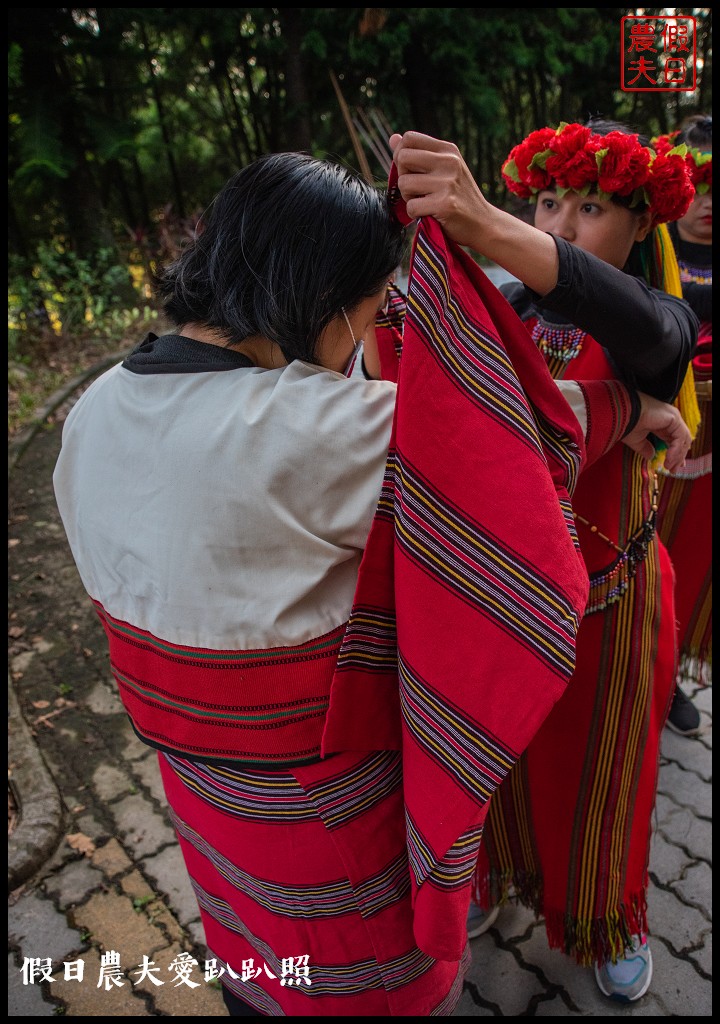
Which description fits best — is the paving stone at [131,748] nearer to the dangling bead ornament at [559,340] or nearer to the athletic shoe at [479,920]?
the athletic shoe at [479,920]

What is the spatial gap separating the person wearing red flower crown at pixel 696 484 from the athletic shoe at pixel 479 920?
3.93 ft

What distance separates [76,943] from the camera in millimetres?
2221

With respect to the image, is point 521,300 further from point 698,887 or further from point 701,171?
point 698,887

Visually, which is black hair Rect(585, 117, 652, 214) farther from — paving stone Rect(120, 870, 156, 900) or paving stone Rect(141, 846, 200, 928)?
paving stone Rect(120, 870, 156, 900)

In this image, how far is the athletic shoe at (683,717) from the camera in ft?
9.40

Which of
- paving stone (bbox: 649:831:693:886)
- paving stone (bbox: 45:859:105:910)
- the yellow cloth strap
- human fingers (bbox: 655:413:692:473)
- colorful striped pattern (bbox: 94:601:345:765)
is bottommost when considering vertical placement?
paving stone (bbox: 649:831:693:886)

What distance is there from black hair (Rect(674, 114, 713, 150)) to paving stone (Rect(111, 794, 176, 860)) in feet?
10.1

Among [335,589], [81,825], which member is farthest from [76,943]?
[335,589]

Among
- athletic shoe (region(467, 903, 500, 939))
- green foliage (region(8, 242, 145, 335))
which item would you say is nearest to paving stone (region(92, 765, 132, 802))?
athletic shoe (region(467, 903, 500, 939))

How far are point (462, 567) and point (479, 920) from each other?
1.62m

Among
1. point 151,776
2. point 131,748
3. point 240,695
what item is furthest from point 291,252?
point 131,748

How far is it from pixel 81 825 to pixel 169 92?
937 cm

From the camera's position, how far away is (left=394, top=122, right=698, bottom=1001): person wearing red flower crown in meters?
1.20

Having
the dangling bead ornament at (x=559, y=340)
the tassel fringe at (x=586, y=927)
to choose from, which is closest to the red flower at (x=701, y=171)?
the dangling bead ornament at (x=559, y=340)
